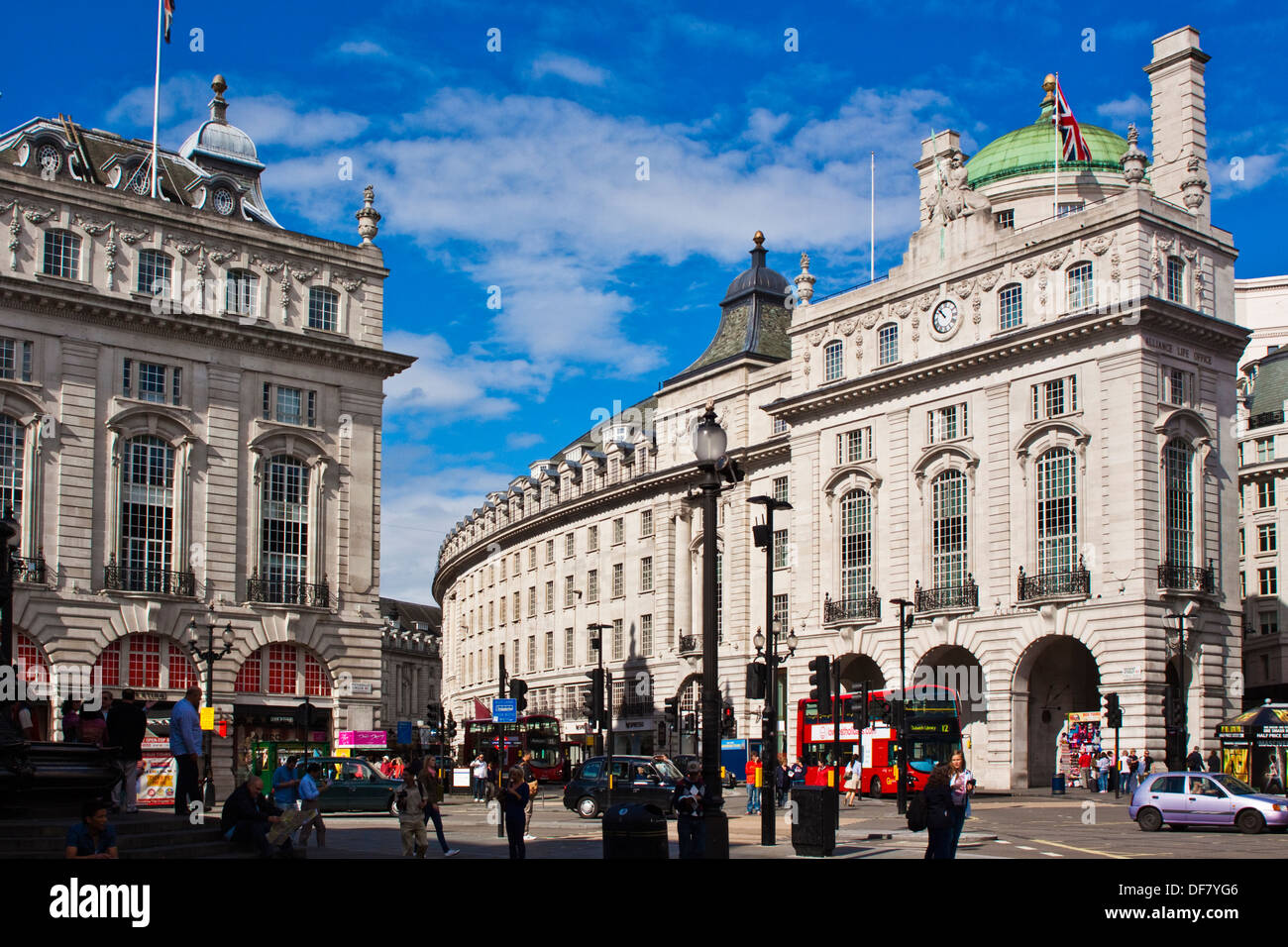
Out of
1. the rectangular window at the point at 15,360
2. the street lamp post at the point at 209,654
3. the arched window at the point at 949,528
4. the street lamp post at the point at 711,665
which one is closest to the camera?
the street lamp post at the point at 711,665

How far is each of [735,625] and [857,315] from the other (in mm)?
17244

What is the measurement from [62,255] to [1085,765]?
40.1 m

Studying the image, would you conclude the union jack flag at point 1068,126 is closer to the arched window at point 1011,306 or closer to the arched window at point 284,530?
the arched window at point 1011,306

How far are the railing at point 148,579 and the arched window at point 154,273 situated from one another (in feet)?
30.4

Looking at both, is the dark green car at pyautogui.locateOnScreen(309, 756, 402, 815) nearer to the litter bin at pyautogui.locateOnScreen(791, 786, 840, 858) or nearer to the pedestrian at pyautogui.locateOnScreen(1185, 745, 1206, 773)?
the litter bin at pyautogui.locateOnScreen(791, 786, 840, 858)

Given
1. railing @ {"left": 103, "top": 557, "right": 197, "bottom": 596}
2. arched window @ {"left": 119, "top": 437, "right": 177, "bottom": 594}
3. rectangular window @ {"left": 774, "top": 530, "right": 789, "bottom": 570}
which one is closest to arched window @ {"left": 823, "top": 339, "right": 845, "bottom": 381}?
rectangular window @ {"left": 774, "top": 530, "right": 789, "bottom": 570}

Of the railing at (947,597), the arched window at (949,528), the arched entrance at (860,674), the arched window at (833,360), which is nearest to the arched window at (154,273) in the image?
the arched window at (833,360)

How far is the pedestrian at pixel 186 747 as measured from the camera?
23.1 meters

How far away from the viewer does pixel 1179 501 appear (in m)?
55.8

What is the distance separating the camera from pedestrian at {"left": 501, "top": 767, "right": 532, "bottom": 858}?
22.3 m
